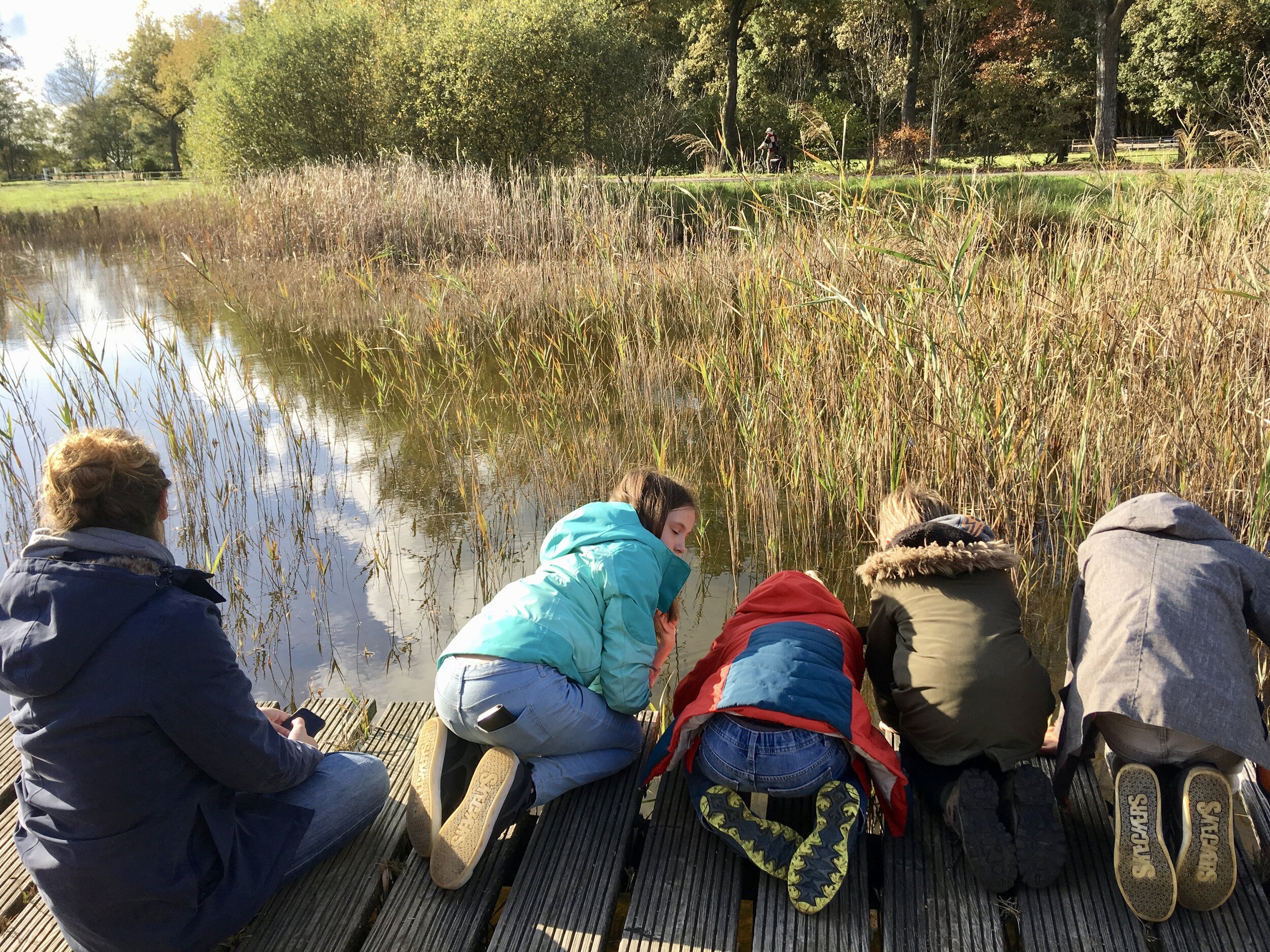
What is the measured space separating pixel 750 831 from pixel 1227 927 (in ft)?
2.85

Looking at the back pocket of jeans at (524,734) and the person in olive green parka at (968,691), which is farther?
the back pocket of jeans at (524,734)

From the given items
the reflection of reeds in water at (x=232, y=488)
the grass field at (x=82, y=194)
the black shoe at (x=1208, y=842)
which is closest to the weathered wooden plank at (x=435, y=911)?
the black shoe at (x=1208, y=842)

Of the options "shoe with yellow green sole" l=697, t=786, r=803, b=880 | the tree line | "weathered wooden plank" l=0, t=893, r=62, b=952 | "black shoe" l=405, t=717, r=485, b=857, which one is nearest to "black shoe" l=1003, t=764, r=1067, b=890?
"shoe with yellow green sole" l=697, t=786, r=803, b=880

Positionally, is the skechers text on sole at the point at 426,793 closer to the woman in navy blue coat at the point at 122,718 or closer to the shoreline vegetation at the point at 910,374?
the woman in navy blue coat at the point at 122,718

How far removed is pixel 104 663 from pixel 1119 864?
5.94 ft

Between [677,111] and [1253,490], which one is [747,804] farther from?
[677,111]

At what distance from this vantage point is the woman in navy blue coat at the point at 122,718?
148cm

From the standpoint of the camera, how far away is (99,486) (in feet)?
5.09

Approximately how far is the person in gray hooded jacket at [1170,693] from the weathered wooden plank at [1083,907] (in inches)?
2.4

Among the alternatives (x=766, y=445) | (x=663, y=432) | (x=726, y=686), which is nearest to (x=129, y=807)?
(x=726, y=686)

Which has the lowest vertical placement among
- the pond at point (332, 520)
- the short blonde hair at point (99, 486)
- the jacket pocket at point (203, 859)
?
the pond at point (332, 520)

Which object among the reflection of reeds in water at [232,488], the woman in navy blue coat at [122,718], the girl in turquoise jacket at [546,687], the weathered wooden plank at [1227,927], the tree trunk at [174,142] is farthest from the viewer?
the tree trunk at [174,142]

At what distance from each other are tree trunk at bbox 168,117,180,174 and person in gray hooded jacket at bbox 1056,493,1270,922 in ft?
151

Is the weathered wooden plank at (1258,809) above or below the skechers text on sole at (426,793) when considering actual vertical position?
below
